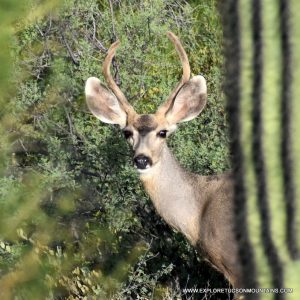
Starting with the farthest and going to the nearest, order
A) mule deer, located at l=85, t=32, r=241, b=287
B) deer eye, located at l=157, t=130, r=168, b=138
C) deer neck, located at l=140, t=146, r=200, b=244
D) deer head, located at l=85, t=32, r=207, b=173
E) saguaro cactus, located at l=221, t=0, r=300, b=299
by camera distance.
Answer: deer eye, located at l=157, t=130, r=168, b=138, deer head, located at l=85, t=32, r=207, b=173, deer neck, located at l=140, t=146, r=200, b=244, mule deer, located at l=85, t=32, r=241, b=287, saguaro cactus, located at l=221, t=0, r=300, b=299

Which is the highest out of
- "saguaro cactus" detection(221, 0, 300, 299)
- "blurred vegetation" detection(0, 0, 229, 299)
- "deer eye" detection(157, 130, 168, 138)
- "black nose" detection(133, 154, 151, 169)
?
"saguaro cactus" detection(221, 0, 300, 299)

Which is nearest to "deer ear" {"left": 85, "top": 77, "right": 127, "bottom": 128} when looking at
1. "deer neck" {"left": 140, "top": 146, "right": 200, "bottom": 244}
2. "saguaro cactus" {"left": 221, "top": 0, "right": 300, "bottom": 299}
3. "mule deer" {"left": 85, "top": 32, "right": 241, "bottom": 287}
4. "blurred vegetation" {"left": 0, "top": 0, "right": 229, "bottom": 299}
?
"mule deer" {"left": 85, "top": 32, "right": 241, "bottom": 287}

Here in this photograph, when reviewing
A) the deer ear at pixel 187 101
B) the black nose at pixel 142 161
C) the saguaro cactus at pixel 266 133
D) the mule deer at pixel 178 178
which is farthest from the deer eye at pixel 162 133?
the saguaro cactus at pixel 266 133

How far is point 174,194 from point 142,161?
0.33 m

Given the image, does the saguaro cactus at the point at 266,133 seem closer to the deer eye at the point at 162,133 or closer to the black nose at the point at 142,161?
the black nose at the point at 142,161

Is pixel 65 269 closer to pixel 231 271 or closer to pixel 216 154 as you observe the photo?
pixel 216 154

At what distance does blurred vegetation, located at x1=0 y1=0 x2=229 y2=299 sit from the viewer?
749 cm

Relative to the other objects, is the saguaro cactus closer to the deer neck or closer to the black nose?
the deer neck

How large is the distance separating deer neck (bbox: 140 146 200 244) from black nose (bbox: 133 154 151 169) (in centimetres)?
14

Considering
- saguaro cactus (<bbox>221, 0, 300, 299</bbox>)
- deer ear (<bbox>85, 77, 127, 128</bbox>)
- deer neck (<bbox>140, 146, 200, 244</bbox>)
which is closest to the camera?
saguaro cactus (<bbox>221, 0, 300, 299</bbox>)

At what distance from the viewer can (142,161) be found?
6.07 m

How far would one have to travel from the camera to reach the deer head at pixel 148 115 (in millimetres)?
6230

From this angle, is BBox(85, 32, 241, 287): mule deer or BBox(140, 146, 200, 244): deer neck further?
BBox(140, 146, 200, 244): deer neck

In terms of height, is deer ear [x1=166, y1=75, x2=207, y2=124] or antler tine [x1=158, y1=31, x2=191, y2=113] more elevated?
antler tine [x1=158, y1=31, x2=191, y2=113]
